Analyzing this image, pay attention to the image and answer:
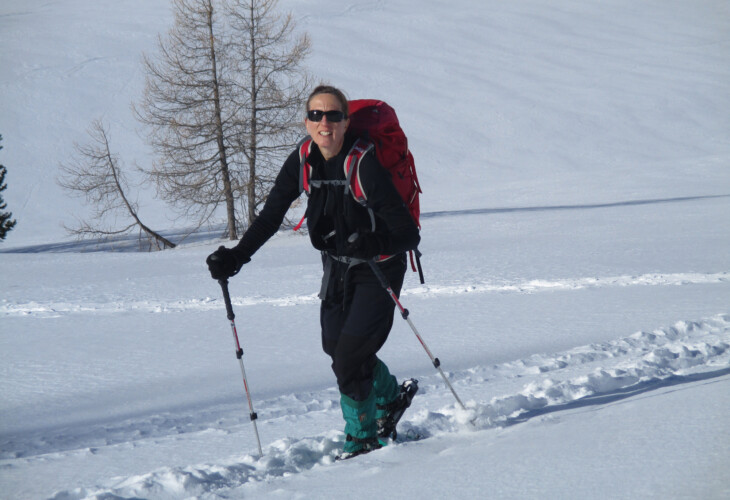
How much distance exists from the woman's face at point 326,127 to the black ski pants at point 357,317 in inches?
23.4

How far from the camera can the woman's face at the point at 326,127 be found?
321cm

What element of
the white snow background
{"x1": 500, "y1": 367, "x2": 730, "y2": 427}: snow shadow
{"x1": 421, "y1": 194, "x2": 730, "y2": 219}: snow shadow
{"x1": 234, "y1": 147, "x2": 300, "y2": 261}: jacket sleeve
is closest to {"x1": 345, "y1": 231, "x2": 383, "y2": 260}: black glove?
{"x1": 234, "y1": 147, "x2": 300, "y2": 261}: jacket sleeve

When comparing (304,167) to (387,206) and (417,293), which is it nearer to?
(387,206)

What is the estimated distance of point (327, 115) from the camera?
320 cm

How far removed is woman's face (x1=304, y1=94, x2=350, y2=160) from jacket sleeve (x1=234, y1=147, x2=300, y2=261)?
8.3 inches

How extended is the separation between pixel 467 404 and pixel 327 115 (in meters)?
1.77

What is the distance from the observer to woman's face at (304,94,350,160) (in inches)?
126

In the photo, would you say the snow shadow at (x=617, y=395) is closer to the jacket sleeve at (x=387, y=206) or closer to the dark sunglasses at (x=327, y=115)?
the jacket sleeve at (x=387, y=206)

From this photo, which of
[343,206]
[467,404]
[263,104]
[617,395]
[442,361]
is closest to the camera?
[343,206]

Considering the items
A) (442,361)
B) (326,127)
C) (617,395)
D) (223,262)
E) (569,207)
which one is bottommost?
(569,207)

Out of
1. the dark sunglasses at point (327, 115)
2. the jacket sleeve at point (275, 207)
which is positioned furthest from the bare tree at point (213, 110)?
the dark sunglasses at point (327, 115)

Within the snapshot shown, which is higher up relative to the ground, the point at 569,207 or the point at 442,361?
the point at 442,361

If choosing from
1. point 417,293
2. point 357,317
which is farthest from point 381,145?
point 417,293

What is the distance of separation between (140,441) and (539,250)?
847cm
